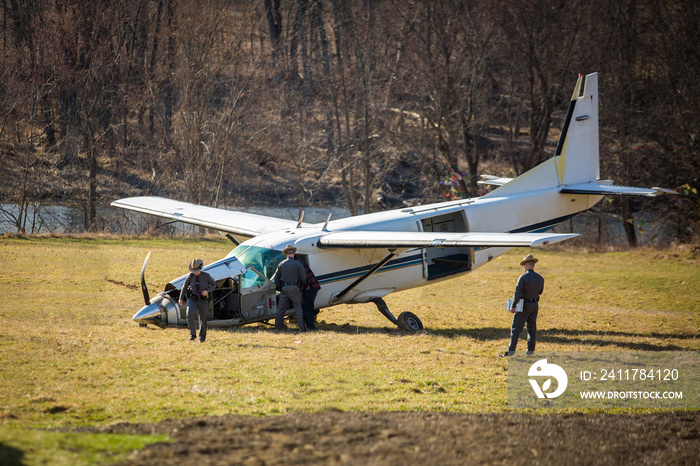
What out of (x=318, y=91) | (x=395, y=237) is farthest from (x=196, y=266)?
(x=318, y=91)

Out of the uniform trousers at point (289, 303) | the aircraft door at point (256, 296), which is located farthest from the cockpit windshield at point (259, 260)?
the uniform trousers at point (289, 303)

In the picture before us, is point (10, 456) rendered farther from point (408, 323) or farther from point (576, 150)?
point (576, 150)

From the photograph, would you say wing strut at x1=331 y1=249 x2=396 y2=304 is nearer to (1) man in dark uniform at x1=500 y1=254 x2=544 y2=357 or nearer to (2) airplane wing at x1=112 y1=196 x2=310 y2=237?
(2) airplane wing at x1=112 y1=196 x2=310 y2=237

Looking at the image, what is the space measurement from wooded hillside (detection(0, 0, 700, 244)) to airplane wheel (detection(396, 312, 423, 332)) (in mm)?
19830

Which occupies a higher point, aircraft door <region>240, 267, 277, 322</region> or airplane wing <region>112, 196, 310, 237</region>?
airplane wing <region>112, 196, 310, 237</region>

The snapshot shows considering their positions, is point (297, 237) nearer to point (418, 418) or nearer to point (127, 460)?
point (418, 418)

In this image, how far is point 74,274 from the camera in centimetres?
2078

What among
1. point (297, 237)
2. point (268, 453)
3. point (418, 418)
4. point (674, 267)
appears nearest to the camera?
point (268, 453)

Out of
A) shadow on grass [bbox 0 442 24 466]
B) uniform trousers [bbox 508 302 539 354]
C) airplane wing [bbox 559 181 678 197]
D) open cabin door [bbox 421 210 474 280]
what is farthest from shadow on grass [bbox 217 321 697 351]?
shadow on grass [bbox 0 442 24 466]

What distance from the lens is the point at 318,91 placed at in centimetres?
4494

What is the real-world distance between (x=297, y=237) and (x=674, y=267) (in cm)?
1911

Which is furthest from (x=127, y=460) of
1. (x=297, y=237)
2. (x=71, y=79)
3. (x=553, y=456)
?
(x=71, y=79)

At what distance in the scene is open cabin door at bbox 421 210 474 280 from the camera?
17.2 metres

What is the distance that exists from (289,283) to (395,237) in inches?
109
